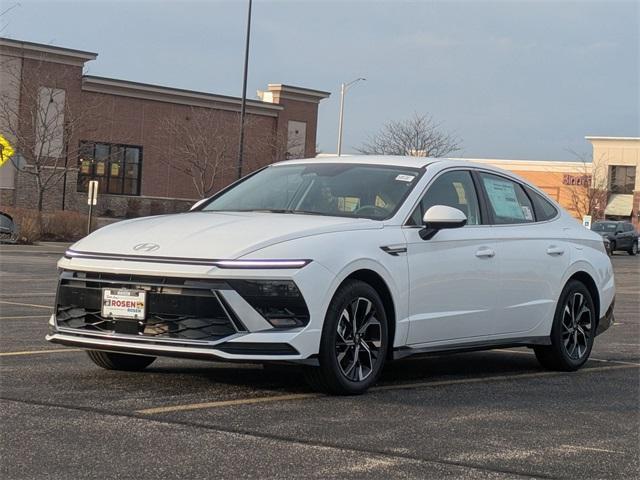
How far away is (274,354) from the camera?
697 cm

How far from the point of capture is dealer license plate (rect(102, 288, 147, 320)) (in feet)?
23.2

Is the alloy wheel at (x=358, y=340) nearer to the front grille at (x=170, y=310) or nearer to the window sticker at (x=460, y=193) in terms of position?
the front grille at (x=170, y=310)

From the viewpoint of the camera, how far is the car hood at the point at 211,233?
709 centimetres

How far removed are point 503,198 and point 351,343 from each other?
252 cm

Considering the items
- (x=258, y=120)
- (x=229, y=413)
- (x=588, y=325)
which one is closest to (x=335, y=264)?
(x=229, y=413)

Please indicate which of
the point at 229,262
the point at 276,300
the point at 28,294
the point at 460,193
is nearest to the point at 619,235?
the point at 28,294

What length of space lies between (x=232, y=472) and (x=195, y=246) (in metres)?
2.29

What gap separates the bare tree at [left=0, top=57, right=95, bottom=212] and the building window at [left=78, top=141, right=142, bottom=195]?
10.00ft

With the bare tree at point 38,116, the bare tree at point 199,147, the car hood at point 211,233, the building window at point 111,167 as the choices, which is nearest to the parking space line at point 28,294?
the car hood at point 211,233

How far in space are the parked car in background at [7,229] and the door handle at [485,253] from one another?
27.8 meters

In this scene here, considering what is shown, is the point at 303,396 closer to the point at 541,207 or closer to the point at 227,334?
the point at 227,334

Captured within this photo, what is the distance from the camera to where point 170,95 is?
63.0 metres

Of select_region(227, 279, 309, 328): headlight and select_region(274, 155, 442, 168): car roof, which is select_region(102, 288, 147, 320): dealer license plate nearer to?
select_region(227, 279, 309, 328): headlight

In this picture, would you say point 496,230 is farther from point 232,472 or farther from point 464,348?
point 232,472
